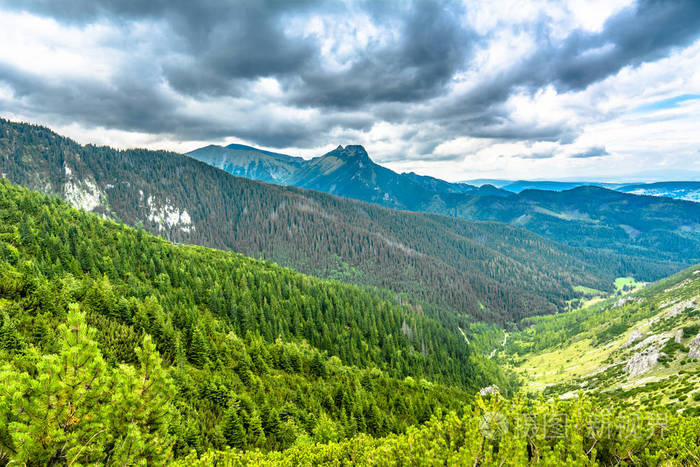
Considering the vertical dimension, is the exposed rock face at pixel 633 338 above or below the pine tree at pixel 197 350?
below

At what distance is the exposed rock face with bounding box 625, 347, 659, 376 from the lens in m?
89.3

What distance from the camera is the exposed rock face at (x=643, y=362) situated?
293ft

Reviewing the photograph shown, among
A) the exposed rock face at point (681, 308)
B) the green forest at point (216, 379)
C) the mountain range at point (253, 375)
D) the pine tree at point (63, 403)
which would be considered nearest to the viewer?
the pine tree at point (63, 403)

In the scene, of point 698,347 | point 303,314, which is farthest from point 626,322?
point 303,314

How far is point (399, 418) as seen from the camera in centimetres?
6028

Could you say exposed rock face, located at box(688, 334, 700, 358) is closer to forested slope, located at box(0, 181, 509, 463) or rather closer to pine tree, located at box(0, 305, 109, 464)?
forested slope, located at box(0, 181, 509, 463)

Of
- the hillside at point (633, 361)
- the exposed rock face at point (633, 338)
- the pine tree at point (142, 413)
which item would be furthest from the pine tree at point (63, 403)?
the exposed rock face at point (633, 338)

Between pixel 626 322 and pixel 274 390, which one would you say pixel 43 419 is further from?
pixel 626 322

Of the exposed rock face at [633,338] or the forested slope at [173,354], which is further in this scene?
the exposed rock face at [633,338]

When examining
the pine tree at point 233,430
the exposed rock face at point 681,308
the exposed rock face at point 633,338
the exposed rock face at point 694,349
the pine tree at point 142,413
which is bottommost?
the exposed rock face at point 633,338

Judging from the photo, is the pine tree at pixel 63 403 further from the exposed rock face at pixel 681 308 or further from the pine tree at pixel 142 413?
the exposed rock face at pixel 681 308

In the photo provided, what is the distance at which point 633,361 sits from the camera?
327 feet

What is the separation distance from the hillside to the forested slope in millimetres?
35293

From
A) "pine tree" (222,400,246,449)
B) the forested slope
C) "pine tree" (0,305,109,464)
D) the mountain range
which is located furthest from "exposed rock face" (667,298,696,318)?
"pine tree" (0,305,109,464)
